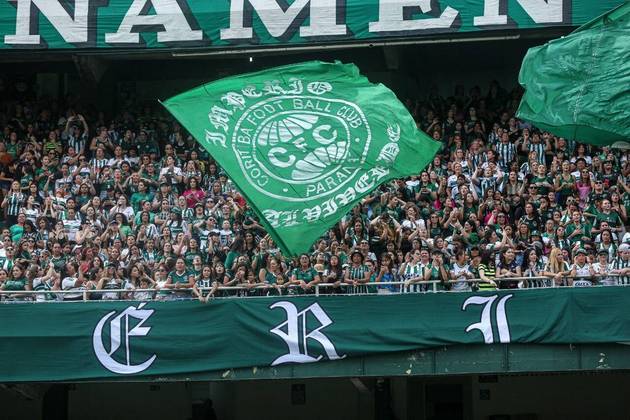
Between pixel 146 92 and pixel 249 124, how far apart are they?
1107cm

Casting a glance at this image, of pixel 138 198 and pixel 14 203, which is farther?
pixel 14 203

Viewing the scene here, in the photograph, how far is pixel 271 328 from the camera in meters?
20.0

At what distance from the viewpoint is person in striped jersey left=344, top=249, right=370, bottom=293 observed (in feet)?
66.3

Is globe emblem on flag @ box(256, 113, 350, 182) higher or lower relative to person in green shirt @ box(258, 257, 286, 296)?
higher

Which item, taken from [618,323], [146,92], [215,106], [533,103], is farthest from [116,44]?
[618,323]

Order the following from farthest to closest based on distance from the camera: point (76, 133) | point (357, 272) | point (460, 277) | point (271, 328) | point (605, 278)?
point (76, 133), point (357, 272), point (271, 328), point (460, 277), point (605, 278)

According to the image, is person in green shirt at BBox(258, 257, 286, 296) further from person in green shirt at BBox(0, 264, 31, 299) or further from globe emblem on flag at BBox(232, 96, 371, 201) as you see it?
person in green shirt at BBox(0, 264, 31, 299)

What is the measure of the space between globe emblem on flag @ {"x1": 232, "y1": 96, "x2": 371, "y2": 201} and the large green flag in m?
0.02

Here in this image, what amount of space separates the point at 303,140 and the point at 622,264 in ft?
17.2

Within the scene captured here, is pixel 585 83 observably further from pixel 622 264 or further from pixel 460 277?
pixel 460 277

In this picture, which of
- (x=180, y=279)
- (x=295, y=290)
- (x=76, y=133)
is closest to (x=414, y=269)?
(x=295, y=290)

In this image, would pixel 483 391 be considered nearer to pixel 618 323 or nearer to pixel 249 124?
pixel 618 323

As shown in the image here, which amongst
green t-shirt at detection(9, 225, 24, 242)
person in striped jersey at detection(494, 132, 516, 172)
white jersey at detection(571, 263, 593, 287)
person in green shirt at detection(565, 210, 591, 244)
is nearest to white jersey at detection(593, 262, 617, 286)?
white jersey at detection(571, 263, 593, 287)

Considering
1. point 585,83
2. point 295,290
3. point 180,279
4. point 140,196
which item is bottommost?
point 295,290
